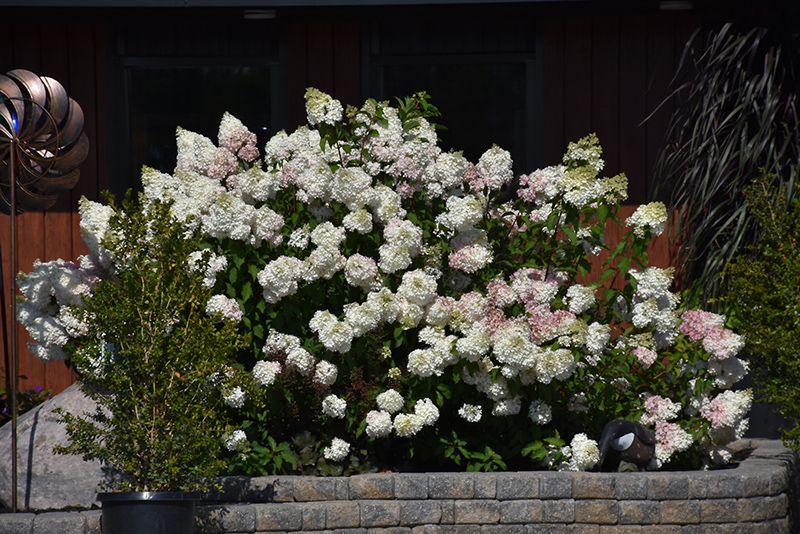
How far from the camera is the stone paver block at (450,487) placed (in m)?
4.06

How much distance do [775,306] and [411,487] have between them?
1885mm

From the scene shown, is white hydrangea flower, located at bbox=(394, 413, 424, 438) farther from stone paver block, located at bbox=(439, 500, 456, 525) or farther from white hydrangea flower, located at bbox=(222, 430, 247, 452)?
white hydrangea flower, located at bbox=(222, 430, 247, 452)

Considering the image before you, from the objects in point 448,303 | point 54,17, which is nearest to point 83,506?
point 448,303

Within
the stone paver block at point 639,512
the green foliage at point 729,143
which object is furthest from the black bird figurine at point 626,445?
the green foliage at point 729,143

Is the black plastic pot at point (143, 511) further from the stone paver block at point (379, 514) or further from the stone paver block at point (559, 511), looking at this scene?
the stone paver block at point (559, 511)

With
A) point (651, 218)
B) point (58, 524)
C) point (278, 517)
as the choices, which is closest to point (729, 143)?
point (651, 218)

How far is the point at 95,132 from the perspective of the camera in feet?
19.4

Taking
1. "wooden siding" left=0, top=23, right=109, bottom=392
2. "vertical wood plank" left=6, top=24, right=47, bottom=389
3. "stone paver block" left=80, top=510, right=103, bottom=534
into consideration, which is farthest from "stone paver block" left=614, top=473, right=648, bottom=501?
"vertical wood plank" left=6, top=24, right=47, bottom=389

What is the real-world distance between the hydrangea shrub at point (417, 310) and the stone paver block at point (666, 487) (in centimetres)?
27

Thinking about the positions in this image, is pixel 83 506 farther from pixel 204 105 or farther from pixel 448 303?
pixel 204 105

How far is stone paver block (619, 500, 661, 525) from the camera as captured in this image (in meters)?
4.05

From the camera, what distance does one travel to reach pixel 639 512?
4055 mm

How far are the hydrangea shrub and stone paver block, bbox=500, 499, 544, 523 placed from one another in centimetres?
27

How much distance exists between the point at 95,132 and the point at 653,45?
3.63m
